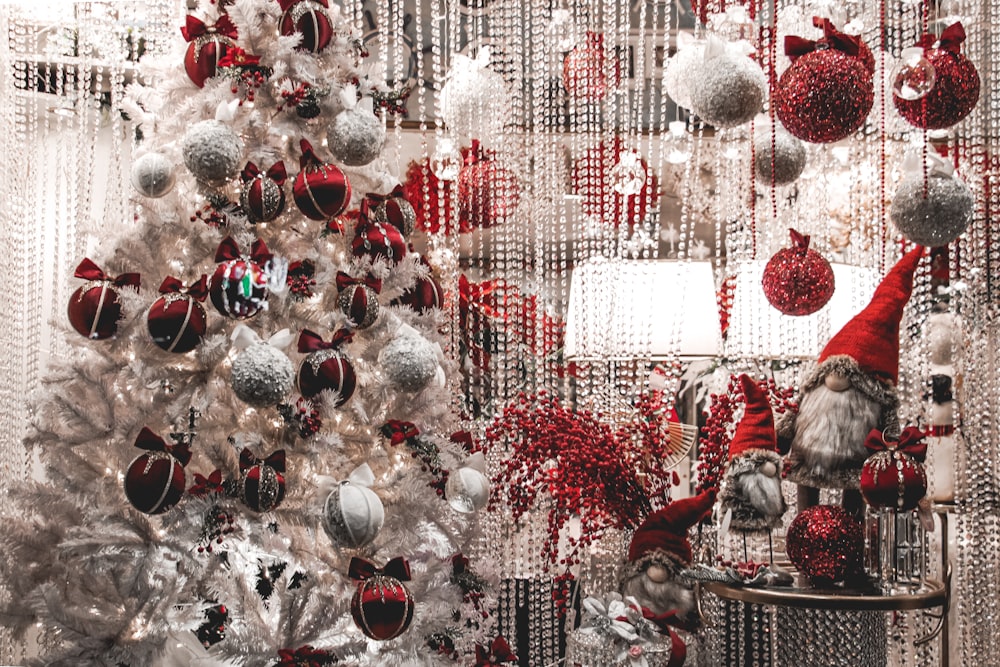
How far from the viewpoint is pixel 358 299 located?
183 centimetres

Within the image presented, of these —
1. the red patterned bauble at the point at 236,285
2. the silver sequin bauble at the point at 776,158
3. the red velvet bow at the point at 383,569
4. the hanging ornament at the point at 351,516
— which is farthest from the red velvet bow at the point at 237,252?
the silver sequin bauble at the point at 776,158

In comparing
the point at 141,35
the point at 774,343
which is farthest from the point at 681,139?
the point at 141,35

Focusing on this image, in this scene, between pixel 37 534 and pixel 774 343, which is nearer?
pixel 37 534

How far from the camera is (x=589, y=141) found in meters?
2.64

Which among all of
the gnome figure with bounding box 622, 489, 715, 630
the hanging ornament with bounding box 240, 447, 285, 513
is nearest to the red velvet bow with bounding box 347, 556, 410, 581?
the hanging ornament with bounding box 240, 447, 285, 513

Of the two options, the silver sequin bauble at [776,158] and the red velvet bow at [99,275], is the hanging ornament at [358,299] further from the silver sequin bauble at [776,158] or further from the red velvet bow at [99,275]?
the silver sequin bauble at [776,158]

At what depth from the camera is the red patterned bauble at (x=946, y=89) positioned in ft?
6.72

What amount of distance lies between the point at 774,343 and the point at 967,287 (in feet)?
1.72

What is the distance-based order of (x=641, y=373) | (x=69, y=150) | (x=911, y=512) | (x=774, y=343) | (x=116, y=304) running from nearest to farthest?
(x=116, y=304), (x=911, y=512), (x=774, y=343), (x=641, y=373), (x=69, y=150)

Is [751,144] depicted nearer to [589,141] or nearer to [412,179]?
[589,141]

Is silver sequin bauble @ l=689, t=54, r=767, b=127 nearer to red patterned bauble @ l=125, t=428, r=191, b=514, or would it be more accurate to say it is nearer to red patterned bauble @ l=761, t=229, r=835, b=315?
red patterned bauble @ l=761, t=229, r=835, b=315

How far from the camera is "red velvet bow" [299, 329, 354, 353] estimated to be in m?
1.80

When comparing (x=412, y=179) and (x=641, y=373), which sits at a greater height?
(x=412, y=179)

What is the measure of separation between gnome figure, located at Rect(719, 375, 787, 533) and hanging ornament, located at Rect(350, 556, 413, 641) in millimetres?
855
